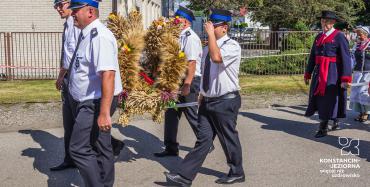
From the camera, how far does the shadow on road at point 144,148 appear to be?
624 centimetres

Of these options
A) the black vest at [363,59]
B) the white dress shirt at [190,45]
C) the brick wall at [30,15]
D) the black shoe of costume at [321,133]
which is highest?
the brick wall at [30,15]

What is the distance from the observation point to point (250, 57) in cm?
1496

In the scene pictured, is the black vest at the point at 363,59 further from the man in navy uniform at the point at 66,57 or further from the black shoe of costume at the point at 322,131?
the man in navy uniform at the point at 66,57

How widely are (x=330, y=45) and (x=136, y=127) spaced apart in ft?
10.8

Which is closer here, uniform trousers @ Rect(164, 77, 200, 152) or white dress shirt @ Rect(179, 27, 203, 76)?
white dress shirt @ Rect(179, 27, 203, 76)

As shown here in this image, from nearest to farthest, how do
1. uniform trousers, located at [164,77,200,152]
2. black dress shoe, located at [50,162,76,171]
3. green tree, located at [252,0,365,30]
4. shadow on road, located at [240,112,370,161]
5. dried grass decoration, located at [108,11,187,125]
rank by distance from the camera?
dried grass decoration, located at [108,11,187,125]
black dress shoe, located at [50,162,76,171]
uniform trousers, located at [164,77,200,152]
shadow on road, located at [240,112,370,161]
green tree, located at [252,0,365,30]

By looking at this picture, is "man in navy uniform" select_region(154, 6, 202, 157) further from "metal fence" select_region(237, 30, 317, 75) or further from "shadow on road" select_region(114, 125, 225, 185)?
"metal fence" select_region(237, 30, 317, 75)

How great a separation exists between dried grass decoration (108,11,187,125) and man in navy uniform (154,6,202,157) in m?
0.17

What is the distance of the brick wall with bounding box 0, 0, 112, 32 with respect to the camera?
608 inches

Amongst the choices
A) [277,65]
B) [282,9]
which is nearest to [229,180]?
[277,65]

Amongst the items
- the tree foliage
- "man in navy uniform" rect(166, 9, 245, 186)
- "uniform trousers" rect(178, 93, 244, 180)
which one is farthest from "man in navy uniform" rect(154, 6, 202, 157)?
the tree foliage

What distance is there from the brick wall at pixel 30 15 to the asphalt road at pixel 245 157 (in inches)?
311

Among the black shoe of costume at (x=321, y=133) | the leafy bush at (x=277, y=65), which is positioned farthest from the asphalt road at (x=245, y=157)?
the leafy bush at (x=277, y=65)

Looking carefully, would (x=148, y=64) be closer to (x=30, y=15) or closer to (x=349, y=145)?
(x=349, y=145)
